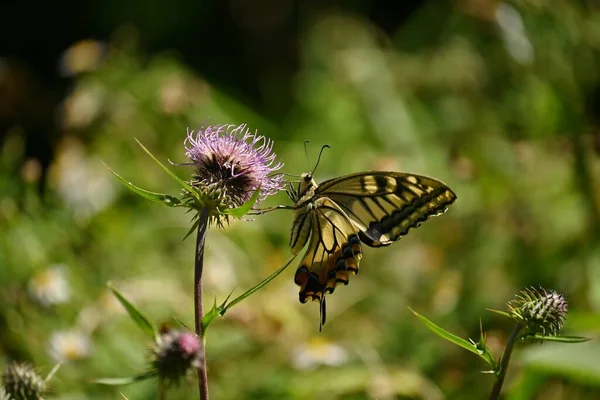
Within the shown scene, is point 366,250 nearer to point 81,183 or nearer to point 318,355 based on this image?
point 318,355

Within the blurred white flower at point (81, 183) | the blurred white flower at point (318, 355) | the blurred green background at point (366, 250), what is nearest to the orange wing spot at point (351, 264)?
the blurred green background at point (366, 250)

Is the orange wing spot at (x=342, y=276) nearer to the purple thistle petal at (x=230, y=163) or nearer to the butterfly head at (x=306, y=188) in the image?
the butterfly head at (x=306, y=188)

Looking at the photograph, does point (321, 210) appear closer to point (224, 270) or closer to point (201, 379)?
point (201, 379)

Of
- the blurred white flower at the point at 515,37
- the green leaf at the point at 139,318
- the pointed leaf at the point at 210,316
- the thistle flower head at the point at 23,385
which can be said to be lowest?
the thistle flower head at the point at 23,385

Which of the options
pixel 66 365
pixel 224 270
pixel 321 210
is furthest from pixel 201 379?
pixel 224 270

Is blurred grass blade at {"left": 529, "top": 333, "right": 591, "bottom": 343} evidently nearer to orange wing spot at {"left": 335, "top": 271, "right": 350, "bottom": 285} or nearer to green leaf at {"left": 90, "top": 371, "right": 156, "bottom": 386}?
orange wing spot at {"left": 335, "top": 271, "right": 350, "bottom": 285}

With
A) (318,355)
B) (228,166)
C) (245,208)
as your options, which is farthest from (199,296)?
(318,355)
